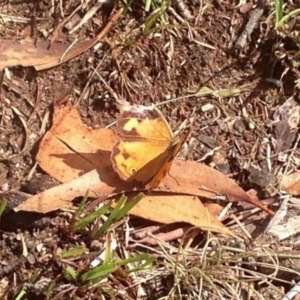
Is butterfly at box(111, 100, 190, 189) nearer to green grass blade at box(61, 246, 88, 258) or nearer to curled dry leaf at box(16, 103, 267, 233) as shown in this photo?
curled dry leaf at box(16, 103, 267, 233)

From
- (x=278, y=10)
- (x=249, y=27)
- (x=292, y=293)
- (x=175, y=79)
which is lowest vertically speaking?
(x=292, y=293)

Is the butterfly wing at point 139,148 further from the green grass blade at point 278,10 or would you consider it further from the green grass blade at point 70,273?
the green grass blade at point 278,10

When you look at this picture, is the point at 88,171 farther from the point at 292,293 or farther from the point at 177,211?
the point at 292,293

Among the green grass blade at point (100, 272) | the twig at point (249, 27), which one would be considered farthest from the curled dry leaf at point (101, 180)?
the twig at point (249, 27)

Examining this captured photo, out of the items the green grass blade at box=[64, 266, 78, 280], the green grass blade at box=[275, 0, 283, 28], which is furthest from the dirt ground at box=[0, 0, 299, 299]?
the green grass blade at box=[64, 266, 78, 280]

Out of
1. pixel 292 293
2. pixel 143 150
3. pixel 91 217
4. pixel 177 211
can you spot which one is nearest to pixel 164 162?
pixel 143 150

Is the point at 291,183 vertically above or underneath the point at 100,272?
above
